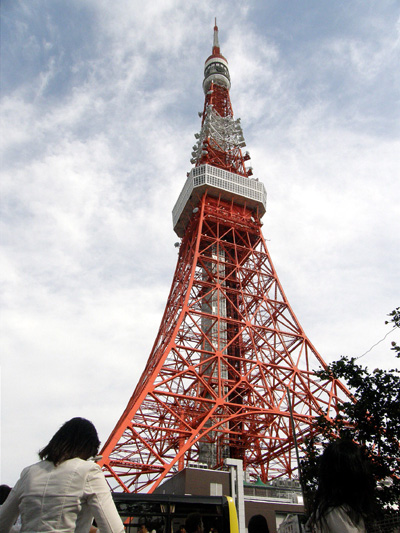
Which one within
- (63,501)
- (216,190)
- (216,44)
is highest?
(216,44)

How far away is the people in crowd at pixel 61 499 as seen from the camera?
177cm

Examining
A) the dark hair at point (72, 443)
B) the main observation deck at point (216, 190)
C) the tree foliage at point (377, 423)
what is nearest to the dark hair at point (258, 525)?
the dark hair at point (72, 443)

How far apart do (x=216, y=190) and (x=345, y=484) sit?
73.3ft

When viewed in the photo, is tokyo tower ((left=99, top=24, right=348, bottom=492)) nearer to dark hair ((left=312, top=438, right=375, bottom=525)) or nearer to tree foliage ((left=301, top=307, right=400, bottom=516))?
tree foliage ((left=301, top=307, right=400, bottom=516))

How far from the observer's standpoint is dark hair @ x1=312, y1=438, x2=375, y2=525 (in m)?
1.95

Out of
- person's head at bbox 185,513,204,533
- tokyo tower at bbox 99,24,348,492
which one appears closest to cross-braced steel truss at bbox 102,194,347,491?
tokyo tower at bbox 99,24,348,492

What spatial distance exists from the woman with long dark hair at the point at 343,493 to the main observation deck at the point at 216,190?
2186 cm

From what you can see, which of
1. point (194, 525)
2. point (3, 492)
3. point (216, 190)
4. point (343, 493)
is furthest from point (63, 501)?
point (216, 190)

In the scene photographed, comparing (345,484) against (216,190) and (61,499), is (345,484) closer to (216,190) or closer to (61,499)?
(61,499)

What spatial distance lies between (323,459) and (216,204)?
22.3 m

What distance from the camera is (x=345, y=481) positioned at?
2.02 m

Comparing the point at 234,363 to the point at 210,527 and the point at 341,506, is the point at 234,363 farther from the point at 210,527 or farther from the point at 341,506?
the point at 341,506

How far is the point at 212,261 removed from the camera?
70.6 feet

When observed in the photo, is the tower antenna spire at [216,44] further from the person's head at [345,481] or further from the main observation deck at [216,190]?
the person's head at [345,481]
